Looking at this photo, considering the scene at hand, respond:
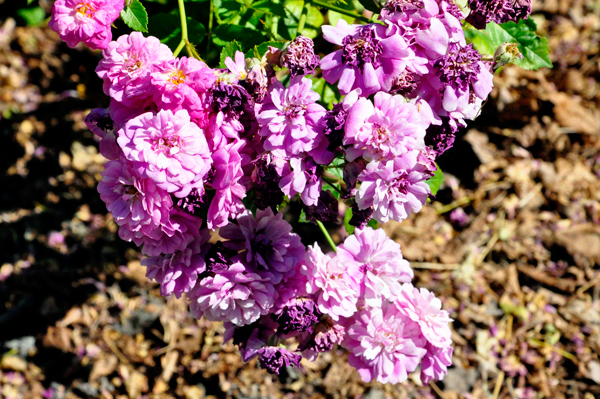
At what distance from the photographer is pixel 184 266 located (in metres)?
1.71

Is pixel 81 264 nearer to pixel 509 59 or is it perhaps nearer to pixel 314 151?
pixel 314 151

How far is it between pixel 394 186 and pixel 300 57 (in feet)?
1.66

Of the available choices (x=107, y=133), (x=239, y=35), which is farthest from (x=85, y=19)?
(x=239, y=35)

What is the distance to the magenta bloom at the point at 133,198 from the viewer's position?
1.49 meters

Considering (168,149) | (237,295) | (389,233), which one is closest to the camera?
(168,149)

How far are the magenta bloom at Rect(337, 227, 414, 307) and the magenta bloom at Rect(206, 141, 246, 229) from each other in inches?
17.2

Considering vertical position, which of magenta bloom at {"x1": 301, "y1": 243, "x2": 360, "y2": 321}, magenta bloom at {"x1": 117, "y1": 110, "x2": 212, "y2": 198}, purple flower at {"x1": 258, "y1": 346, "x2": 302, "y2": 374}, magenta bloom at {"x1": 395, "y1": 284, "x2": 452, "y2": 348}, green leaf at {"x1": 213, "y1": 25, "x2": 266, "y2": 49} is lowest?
purple flower at {"x1": 258, "y1": 346, "x2": 302, "y2": 374}

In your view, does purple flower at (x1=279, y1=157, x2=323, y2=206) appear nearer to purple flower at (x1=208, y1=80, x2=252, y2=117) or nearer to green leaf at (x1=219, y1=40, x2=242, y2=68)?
purple flower at (x1=208, y1=80, x2=252, y2=117)

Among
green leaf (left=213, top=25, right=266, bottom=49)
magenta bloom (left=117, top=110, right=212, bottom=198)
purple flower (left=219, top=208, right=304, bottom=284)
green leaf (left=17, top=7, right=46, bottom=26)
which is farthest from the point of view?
green leaf (left=17, top=7, right=46, bottom=26)

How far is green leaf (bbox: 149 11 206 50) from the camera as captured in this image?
1.99 meters

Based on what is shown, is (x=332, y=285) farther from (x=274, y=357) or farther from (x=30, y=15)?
(x=30, y=15)

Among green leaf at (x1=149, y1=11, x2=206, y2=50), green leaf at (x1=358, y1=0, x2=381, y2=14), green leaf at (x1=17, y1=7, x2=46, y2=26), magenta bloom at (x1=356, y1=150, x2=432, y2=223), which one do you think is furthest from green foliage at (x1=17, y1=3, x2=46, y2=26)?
magenta bloom at (x1=356, y1=150, x2=432, y2=223)

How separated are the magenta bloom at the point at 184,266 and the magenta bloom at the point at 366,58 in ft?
2.46

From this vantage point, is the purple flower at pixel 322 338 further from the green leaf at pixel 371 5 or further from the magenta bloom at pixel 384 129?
the green leaf at pixel 371 5
